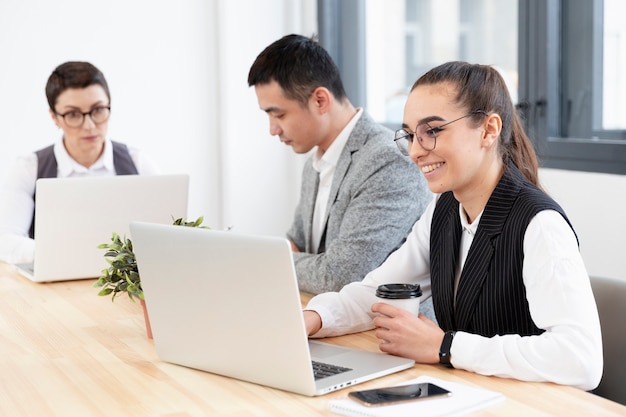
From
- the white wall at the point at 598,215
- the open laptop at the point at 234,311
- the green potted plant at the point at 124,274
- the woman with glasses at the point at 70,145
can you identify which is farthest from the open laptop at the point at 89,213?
the white wall at the point at 598,215

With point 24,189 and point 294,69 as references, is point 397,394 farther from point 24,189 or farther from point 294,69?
point 24,189

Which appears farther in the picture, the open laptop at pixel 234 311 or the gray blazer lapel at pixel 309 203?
the gray blazer lapel at pixel 309 203

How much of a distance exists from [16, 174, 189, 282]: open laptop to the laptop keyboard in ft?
3.07

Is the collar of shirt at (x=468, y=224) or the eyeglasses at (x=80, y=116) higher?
the eyeglasses at (x=80, y=116)

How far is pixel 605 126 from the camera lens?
9.95 ft

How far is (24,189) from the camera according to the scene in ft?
10.0

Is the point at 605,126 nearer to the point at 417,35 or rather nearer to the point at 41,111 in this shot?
the point at 417,35

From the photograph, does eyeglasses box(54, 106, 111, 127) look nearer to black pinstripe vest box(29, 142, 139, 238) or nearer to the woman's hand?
black pinstripe vest box(29, 142, 139, 238)

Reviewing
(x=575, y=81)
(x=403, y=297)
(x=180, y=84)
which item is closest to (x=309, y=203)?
(x=403, y=297)

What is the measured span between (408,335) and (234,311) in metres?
0.33

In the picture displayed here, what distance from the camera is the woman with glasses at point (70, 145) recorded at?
9.88ft

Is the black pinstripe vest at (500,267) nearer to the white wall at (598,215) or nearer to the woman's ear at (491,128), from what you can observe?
the woman's ear at (491,128)

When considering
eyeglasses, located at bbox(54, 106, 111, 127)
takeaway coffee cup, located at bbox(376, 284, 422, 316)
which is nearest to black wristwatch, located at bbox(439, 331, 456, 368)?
takeaway coffee cup, located at bbox(376, 284, 422, 316)

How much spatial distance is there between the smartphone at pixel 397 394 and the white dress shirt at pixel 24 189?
5.49 ft
